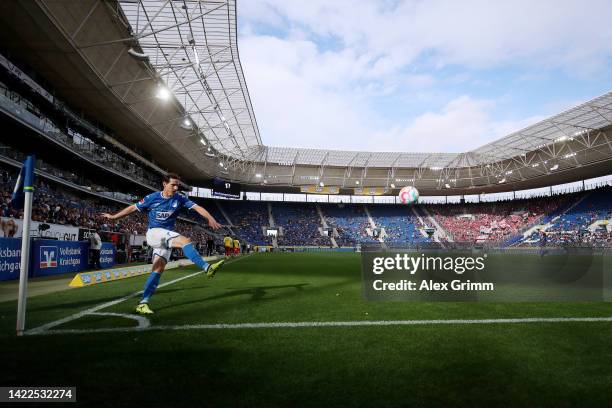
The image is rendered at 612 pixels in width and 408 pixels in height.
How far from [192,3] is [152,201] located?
17477mm

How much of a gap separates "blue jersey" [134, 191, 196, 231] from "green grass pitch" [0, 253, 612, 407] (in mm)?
1654

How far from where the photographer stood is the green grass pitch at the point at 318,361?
2.40m

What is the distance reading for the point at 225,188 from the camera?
174 ft

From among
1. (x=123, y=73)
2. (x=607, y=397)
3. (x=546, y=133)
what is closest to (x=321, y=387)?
(x=607, y=397)

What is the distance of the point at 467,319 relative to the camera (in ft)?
16.3

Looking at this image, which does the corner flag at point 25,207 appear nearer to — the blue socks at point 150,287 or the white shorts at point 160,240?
the blue socks at point 150,287

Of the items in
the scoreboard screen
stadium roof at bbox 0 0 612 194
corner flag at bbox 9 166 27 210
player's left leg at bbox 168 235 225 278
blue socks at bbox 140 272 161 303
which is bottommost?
blue socks at bbox 140 272 161 303

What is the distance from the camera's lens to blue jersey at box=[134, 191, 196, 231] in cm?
609

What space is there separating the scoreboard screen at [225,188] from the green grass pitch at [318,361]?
48059 mm

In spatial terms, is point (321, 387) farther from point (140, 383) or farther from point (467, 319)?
point (467, 319)

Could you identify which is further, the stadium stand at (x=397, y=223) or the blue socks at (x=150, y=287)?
the stadium stand at (x=397, y=223)

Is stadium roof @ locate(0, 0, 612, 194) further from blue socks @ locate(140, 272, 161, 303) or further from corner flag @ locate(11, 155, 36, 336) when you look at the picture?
blue socks @ locate(140, 272, 161, 303)

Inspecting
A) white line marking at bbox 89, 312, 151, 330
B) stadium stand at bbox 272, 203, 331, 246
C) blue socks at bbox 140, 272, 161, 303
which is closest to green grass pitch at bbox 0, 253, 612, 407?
white line marking at bbox 89, 312, 151, 330

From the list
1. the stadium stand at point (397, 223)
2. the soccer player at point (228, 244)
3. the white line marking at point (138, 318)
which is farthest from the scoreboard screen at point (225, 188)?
the white line marking at point (138, 318)
